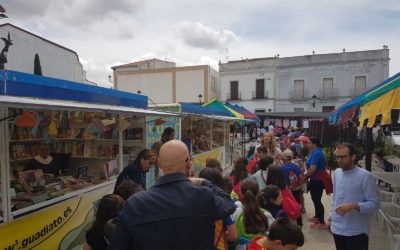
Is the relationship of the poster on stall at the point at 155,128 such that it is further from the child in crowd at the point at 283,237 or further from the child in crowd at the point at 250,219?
the child in crowd at the point at 283,237

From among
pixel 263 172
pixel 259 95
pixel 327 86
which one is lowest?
pixel 263 172

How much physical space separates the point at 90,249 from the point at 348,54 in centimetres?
3641

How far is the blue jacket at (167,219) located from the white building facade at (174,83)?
112 feet

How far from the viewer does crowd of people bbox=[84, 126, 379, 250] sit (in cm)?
169

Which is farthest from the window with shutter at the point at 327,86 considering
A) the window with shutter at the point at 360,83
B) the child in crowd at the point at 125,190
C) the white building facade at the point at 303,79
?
the child in crowd at the point at 125,190

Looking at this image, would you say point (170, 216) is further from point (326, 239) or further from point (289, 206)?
point (326, 239)

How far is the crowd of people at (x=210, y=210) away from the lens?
1687 mm

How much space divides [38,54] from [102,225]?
14.7 m

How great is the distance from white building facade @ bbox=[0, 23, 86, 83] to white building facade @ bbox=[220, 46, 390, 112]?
65.9 ft

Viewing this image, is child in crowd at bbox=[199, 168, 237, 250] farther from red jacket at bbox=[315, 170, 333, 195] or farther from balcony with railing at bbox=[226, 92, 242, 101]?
balcony with railing at bbox=[226, 92, 242, 101]

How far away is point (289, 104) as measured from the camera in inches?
1448

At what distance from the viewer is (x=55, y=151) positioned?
6.48m

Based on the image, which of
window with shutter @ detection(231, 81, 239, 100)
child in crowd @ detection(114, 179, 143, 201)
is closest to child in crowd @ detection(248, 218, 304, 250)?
child in crowd @ detection(114, 179, 143, 201)

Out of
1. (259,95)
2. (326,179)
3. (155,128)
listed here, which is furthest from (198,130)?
(259,95)
